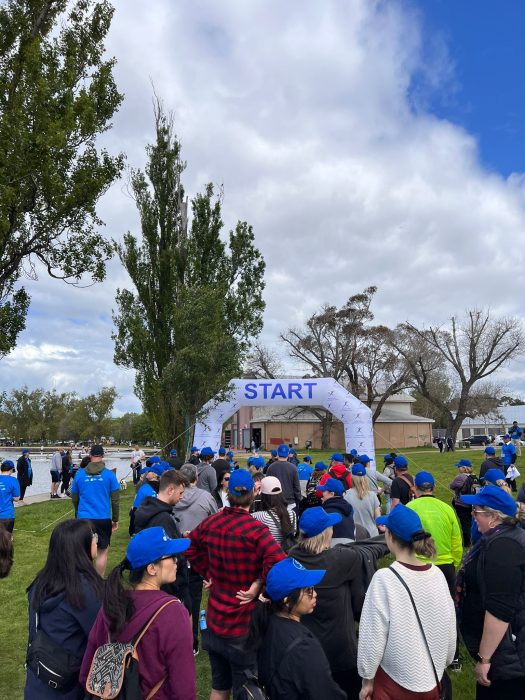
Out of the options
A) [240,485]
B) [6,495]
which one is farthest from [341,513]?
[6,495]

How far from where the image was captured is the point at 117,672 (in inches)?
84.7

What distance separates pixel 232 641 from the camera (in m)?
3.20

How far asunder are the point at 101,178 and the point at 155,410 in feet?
30.9

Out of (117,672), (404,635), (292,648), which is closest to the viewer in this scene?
(117,672)

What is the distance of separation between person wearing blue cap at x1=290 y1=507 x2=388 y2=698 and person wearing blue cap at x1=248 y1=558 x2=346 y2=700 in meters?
0.57

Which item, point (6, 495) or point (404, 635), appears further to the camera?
point (6, 495)

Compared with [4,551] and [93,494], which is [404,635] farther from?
[93,494]

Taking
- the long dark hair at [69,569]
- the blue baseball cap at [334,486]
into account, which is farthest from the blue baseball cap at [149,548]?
the blue baseball cap at [334,486]

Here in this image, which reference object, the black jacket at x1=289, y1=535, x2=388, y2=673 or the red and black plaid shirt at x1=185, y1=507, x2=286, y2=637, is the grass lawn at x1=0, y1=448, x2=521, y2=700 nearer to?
the black jacket at x1=289, y1=535, x2=388, y2=673

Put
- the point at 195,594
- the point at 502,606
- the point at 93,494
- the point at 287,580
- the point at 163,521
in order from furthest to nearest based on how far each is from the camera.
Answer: the point at 93,494 < the point at 195,594 < the point at 163,521 < the point at 502,606 < the point at 287,580

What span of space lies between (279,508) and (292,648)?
92.6 inches

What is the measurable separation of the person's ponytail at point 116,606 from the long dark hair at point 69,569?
15.0 inches

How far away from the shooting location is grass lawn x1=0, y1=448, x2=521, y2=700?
4.50 metres

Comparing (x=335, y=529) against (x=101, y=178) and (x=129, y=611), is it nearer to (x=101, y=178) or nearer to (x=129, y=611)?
(x=129, y=611)
